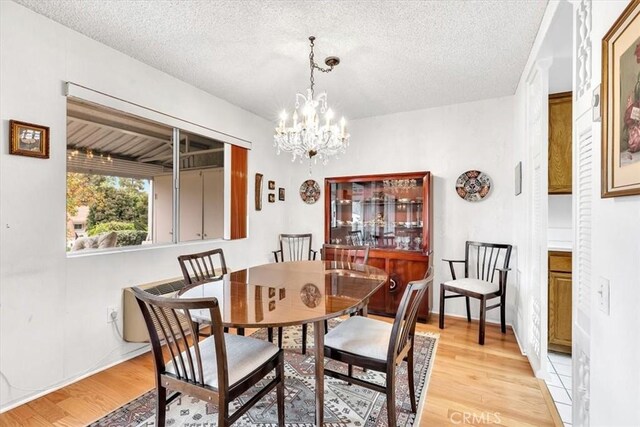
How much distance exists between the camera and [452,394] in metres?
2.10

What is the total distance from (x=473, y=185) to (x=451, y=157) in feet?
1.42

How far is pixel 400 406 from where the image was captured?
6.47 ft

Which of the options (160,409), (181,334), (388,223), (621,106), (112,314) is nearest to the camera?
(621,106)

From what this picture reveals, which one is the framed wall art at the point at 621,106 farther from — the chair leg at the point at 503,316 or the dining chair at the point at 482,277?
the chair leg at the point at 503,316

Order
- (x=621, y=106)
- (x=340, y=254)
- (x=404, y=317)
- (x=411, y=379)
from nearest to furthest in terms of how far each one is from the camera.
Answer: (x=621, y=106)
(x=404, y=317)
(x=411, y=379)
(x=340, y=254)

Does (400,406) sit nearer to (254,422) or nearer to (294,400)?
(294,400)

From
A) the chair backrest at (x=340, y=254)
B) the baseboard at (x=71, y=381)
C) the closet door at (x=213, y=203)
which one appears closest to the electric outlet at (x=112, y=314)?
the baseboard at (x=71, y=381)

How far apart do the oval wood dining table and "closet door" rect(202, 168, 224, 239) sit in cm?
160

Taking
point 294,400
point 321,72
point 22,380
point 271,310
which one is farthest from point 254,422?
point 321,72

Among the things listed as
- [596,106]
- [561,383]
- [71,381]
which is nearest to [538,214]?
[561,383]

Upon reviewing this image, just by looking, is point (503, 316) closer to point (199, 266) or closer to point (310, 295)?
point (310, 295)

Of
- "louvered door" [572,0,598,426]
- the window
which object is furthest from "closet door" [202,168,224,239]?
"louvered door" [572,0,598,426]

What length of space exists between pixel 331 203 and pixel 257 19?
241cm

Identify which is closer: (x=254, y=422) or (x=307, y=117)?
(x=254, y=422)
